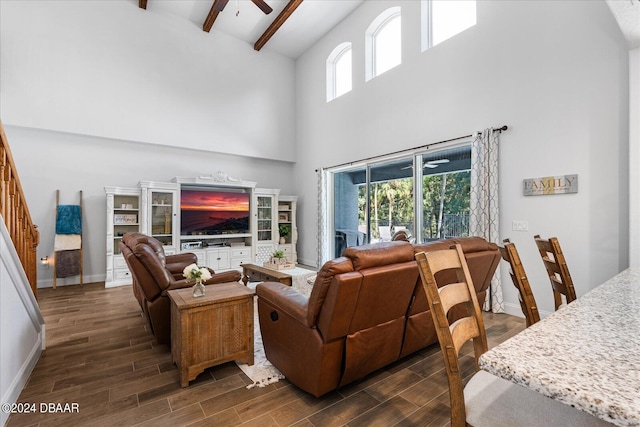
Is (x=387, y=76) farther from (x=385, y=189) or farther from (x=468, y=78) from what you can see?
(x=385, y=189)

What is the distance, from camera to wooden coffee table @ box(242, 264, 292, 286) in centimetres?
390

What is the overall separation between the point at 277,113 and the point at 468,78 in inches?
185

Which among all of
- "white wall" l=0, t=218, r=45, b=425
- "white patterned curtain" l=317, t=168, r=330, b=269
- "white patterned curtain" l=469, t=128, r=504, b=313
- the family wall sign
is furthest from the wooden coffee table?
the family wall sign

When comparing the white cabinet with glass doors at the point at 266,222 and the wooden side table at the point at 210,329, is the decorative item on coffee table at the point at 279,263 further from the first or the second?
the wooden side table at the point at 210,329

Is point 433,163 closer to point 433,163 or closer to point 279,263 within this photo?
point 433,163

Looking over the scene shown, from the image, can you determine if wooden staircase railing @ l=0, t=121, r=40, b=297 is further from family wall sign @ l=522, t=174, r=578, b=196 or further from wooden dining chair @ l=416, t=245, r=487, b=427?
family wall sign @ l=522, t=174, r=578, b=196

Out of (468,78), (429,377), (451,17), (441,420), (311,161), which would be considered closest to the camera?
(441,420)

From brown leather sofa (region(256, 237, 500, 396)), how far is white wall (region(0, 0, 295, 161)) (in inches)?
206

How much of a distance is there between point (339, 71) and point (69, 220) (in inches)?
242

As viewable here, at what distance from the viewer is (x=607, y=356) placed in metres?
0.69

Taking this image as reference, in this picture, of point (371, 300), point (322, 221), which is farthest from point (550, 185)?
point (322, 221)

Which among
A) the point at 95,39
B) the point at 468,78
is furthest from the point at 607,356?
the point at 95,39

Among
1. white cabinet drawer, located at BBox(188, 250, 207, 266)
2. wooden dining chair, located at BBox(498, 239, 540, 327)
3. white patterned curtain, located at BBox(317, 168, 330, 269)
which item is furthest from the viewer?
white patterned curtain, located at BBox(317, 168, 330, 269)

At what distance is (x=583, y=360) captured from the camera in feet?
2.22
